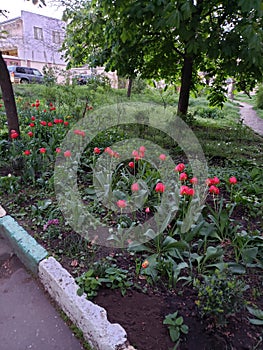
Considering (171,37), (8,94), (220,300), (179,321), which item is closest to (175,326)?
(179,321)

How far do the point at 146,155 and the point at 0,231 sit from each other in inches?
70.6

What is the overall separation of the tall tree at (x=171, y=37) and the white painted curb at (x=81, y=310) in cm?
258

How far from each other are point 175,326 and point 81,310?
50 cm

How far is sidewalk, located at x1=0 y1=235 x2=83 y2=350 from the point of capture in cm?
145

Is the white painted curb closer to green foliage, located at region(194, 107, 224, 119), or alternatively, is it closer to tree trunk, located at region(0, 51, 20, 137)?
tree trunk, located at region(0, 51, 20, 137)

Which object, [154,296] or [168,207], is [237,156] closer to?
[168,207]

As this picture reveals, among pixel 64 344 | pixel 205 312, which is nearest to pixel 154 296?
pixel 205 312

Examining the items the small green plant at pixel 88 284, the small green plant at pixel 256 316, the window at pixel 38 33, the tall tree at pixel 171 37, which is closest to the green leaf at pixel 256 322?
the small green plant at pixel 256 316

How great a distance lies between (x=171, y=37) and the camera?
514cm

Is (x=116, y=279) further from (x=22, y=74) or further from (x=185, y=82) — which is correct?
(x=22, y=74)

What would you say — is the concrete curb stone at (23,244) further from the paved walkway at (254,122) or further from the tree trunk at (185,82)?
the paved walkway at (254,122)

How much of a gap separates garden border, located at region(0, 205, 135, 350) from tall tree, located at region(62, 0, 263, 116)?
2527mm

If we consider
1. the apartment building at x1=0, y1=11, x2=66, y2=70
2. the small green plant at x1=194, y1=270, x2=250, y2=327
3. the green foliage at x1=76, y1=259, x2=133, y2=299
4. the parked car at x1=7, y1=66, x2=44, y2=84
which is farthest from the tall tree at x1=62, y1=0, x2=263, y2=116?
the apartment building at x1=0, y1=11, x2=66, y2=70

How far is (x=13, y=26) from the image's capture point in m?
24.4
